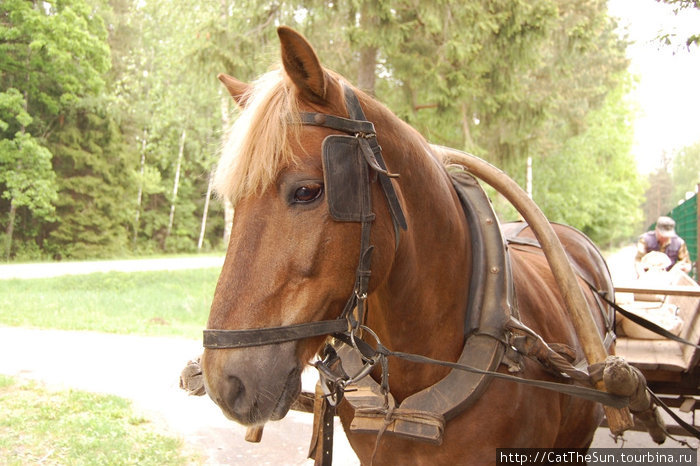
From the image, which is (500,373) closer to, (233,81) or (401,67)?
(233,81)

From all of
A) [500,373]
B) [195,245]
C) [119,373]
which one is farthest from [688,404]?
[195,245]

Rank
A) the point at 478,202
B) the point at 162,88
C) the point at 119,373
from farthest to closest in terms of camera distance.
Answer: the point at 162,88 → the point at 119,373 → the point at 478,202

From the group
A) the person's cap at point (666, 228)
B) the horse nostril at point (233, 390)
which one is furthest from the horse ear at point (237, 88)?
the person's cap at point (666, 228)

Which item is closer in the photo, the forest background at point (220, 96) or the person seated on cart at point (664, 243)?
the person seated on cart at point (664, 243)

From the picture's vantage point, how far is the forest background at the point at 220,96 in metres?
8.65

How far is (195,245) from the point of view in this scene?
36.2m

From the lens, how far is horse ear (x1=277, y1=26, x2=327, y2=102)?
1.46m

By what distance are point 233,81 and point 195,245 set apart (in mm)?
35514

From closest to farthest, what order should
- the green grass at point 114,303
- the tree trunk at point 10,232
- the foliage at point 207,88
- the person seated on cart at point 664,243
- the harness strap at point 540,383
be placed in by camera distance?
the harness strap at point 540,383, the person seated on cart at point 664,243, the foliage at point 207,88, the green grass at point 114,303, the tree trunk at point 10,232

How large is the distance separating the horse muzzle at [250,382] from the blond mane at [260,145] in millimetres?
429

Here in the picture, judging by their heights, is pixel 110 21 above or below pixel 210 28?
above

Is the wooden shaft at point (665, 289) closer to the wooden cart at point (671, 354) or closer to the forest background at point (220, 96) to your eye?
the wooden cart at point (671, 354)

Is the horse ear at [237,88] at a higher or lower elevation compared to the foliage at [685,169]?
lower

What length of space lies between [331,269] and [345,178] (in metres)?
0.25
